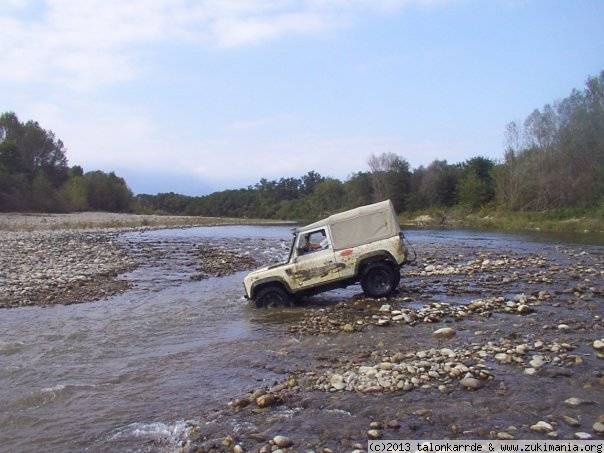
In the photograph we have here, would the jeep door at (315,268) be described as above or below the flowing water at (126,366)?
above

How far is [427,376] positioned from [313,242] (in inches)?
289

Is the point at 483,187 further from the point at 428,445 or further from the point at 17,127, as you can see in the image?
the point at 17,127

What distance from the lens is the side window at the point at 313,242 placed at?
47.9 ft

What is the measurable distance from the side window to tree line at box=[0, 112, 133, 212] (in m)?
76.0

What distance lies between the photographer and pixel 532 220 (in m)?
52.4

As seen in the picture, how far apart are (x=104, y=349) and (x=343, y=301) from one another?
6.71 meters

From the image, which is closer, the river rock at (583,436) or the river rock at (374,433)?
the river rock at (583,436)

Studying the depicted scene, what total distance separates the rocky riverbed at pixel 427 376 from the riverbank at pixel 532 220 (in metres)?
32.2

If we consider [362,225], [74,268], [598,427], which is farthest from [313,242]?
[74,268]

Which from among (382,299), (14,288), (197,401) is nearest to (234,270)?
(14,288)

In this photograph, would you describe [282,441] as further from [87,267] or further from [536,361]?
[87,267]

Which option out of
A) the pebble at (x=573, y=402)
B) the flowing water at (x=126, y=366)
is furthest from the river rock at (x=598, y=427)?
the flowing water at (x=126, y=366)

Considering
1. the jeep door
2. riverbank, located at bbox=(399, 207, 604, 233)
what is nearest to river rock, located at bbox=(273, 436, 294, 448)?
the jeep door

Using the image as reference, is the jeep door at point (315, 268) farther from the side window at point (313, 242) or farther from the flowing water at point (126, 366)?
the flowing water at point (126, 366)
